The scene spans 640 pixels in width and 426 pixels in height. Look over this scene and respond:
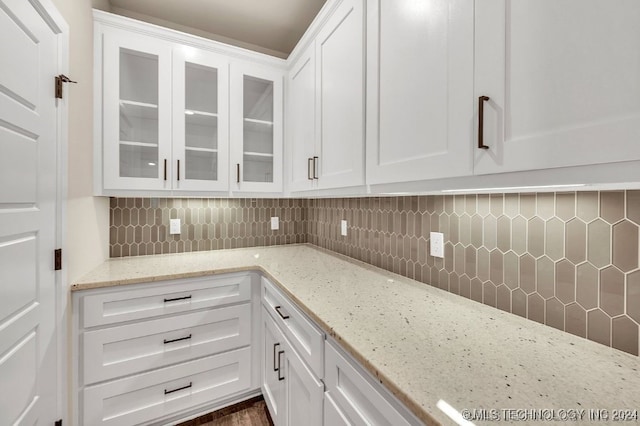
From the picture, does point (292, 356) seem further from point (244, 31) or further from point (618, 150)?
point (244, 31)

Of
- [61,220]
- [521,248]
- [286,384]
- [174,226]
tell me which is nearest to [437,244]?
[521,248]

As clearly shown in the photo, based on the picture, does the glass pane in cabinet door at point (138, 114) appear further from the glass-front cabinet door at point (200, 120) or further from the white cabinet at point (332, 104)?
the white cabinet at point (332, 104)

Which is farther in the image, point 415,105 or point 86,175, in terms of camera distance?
point 86,175

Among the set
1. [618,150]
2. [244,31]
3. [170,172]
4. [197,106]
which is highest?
[244,31]

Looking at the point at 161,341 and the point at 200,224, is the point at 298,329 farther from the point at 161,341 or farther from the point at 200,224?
the point at 200,224

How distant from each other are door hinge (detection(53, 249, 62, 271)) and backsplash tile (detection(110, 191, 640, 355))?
685 millimetres

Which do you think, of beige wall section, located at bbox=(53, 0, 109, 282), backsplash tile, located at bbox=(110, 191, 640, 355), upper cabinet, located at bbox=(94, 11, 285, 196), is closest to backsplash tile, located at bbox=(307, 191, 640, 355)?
backsplash tile, located at bbox=(110, 191, 640, 355)

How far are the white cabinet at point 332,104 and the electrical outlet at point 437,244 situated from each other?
41 centimetres

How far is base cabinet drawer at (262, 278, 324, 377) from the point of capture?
94 centimetres

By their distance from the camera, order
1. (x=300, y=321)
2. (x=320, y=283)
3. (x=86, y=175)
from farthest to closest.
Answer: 1. (x=86, y=175)
2. (x=320, y=283)
3. (x=300, y=321)

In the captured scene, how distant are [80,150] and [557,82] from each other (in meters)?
1.92

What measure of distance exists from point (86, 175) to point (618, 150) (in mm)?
2045

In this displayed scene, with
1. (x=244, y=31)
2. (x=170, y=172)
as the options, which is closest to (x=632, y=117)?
(x=170, y=172)

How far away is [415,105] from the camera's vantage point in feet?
2.94
